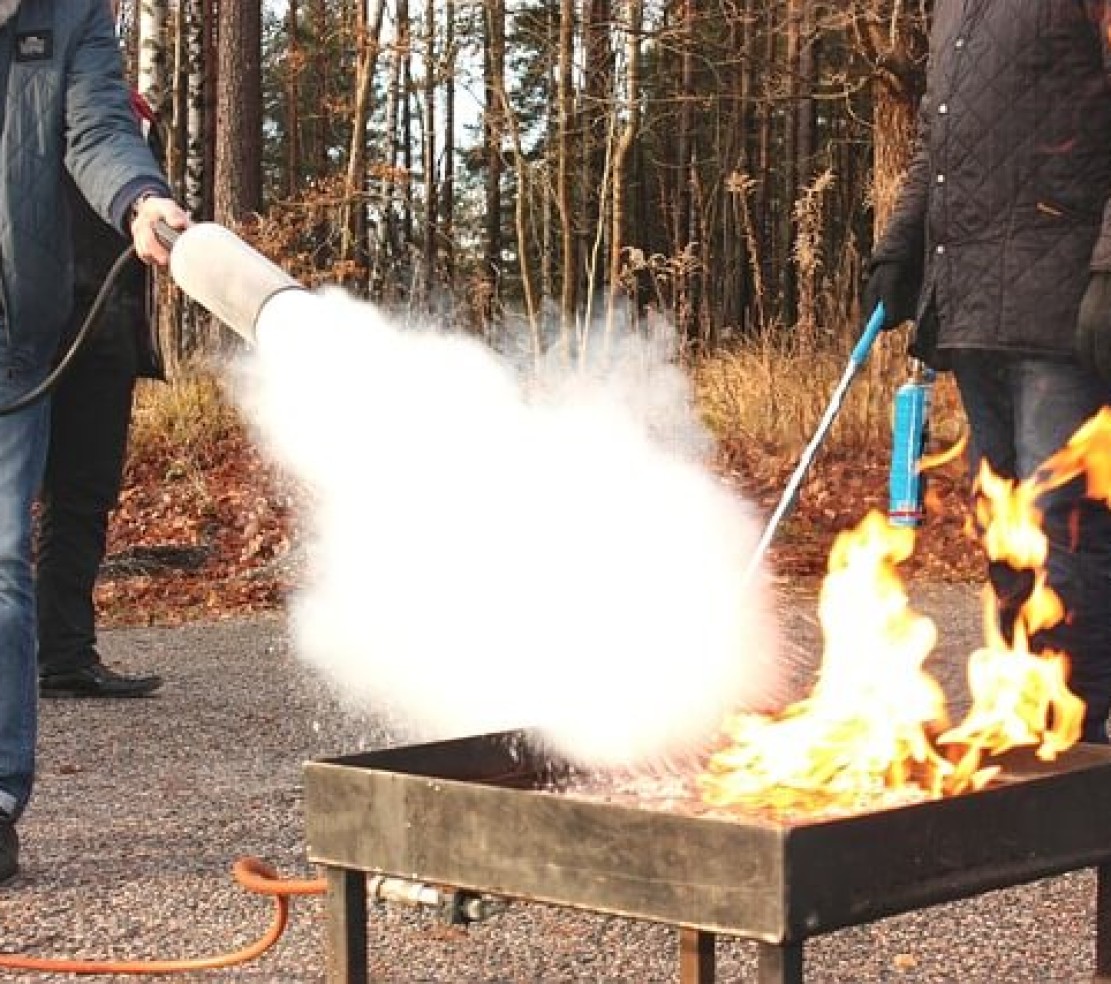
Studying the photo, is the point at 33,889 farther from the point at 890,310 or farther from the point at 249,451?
the point at 249,451

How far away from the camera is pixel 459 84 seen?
21797mm

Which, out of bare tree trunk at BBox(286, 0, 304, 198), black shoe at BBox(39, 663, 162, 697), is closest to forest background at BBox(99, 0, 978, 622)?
black shoe at BBox(39, 663, 162, 697)

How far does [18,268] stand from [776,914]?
2.69m

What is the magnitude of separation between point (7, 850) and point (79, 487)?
9.09 feet

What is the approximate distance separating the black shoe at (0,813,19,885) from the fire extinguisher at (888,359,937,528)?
2.32 metres

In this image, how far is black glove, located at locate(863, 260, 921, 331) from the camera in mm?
5219

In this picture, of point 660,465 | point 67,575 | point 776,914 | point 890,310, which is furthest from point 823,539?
point 776,914

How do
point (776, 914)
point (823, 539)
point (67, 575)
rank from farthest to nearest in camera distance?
point (823, 539) < point (67, 575) < point (776, 914)

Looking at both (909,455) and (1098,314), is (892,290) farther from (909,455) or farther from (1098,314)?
(1098,314)

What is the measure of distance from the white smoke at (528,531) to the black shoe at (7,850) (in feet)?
3.41

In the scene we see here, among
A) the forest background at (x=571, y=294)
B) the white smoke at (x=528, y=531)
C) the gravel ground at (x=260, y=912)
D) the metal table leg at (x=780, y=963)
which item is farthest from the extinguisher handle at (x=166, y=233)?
the forest background at (x=571, y=294)

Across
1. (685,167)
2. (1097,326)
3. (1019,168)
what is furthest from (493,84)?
(1097,326)

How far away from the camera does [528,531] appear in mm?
4031

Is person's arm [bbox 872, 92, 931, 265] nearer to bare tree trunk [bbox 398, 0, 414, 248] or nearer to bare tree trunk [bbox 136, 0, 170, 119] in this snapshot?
bare tree trunk [bbox 136, 0, 170, 119]
